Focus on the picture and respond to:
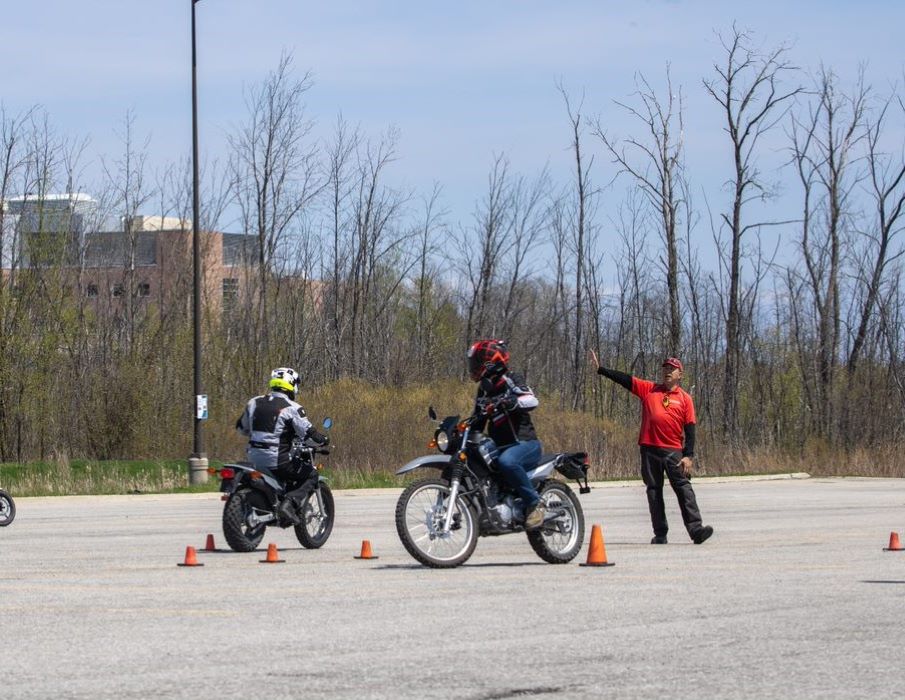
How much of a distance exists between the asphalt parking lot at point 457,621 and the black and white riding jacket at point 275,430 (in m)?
0.97

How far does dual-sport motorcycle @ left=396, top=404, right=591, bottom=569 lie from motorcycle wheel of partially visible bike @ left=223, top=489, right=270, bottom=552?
8.26 feet

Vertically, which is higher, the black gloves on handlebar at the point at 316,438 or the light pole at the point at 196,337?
→ the light pole at the point at 196,337

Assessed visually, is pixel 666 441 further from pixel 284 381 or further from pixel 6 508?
pixel 6 508

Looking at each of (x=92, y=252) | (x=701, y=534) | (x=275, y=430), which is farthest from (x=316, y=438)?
(x=92, y=252)

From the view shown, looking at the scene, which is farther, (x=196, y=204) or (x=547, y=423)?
(x=547, y=423)

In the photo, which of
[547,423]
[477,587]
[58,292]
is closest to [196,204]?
[547,423]

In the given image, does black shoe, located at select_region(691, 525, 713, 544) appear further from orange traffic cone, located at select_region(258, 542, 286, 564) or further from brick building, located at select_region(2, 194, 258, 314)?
brick building, located at select_region(2, 194, 258, 314)

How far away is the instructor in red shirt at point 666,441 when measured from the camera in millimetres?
17156

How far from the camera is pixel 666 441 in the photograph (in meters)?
Answer: 17.3

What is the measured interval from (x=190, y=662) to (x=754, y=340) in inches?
2359

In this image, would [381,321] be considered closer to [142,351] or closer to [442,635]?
[142,351]

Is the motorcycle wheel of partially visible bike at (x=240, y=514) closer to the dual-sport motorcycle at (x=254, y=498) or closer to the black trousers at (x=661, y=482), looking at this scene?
the dual-sport motorcycle at (x=254, y=498)

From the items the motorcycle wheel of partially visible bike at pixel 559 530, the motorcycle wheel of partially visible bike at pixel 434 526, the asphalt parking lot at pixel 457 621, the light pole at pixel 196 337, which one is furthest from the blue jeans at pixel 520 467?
the light pole at pixel 196 337

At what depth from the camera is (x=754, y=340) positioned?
67.1 m
